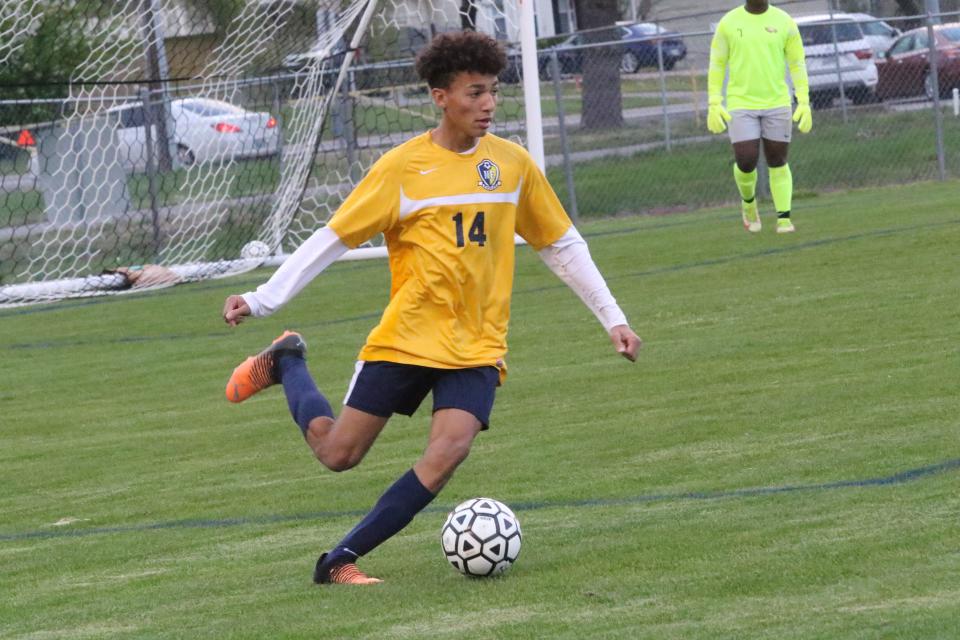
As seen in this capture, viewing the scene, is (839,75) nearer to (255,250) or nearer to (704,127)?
(704,127)

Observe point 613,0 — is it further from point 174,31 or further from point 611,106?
point 174,31

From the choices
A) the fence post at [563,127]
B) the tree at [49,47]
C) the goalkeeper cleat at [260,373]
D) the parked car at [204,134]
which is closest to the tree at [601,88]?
the fence post at [563,127]

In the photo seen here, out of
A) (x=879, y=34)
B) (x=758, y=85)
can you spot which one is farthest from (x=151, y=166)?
(x=879, y=34)

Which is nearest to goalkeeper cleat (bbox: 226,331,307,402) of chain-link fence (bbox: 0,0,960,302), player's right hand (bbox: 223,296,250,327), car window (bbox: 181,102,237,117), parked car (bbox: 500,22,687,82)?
player's right hand (bbox: 223,296,250,327)

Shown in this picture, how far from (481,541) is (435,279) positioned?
84cm

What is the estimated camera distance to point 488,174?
18.3 feet

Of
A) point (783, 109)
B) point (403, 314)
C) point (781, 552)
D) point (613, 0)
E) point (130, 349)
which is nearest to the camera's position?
point (781, 552)

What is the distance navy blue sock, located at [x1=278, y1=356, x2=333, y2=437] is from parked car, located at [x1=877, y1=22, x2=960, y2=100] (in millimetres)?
17007

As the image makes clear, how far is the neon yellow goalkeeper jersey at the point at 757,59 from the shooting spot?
14781mm

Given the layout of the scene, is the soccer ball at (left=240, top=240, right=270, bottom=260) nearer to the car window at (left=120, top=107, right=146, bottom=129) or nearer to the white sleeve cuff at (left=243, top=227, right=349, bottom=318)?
the car window at (left=120, top=107, right=146, bottom=129)

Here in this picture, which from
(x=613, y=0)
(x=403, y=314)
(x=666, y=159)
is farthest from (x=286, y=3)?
(x=613, y=0)

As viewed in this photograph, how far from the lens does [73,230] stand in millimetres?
13328

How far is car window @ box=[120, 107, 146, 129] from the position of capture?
14.0 meters

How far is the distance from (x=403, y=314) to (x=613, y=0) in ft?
79.9
